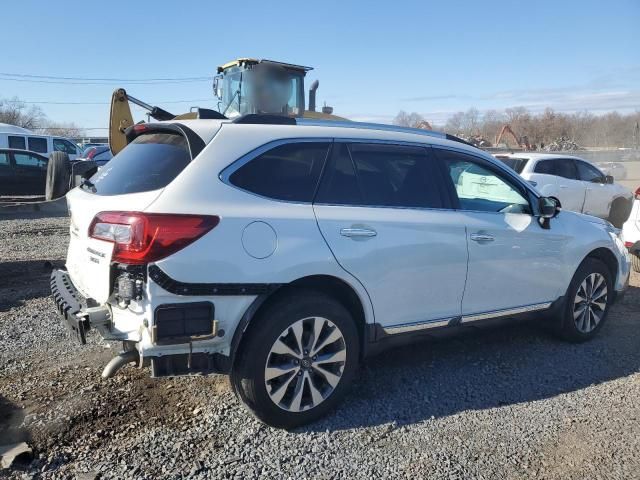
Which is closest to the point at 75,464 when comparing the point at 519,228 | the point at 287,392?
the point at 287,392

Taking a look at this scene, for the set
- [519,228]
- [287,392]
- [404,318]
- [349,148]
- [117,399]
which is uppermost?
[349,148]

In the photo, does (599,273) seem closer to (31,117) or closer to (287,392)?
(287,392)

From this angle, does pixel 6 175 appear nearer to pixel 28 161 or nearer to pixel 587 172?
pixel 28 161

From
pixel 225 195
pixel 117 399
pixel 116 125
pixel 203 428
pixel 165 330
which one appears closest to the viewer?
pixel 165 330

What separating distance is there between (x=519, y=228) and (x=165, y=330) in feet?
9.60

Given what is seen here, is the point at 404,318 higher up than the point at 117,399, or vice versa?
the point at 404,318

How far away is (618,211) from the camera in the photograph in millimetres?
12703

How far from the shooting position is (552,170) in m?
11.3

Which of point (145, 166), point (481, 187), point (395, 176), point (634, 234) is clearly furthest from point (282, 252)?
point (634, 234)

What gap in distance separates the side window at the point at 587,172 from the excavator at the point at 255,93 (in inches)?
212

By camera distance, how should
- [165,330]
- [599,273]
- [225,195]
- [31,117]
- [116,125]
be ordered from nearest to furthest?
[165,330] < [225,195] < [599,273] < [116,125] < [31,117]

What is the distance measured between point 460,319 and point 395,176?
121cm

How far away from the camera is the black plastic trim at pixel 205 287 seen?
290 centimetres

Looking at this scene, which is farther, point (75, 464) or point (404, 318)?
point (404, 318)
